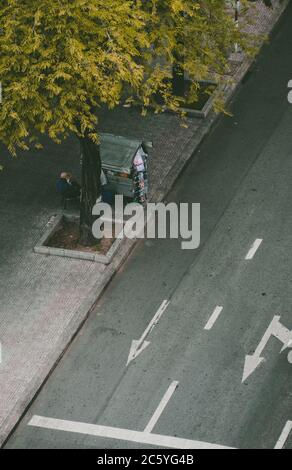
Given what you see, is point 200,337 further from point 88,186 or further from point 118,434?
point 88,186

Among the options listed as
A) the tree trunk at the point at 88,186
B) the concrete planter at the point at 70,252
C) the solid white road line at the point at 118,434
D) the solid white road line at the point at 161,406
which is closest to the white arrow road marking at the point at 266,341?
the solid white road line at the point at 161,406

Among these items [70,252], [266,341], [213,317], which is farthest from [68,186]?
Answer: [266,341]

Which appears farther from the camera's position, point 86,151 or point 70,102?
point 86,151

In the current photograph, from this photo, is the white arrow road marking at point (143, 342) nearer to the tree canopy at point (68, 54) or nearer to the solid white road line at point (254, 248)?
the solid white road line at point (254, 248)

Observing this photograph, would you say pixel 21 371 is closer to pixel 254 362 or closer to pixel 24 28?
pixel 254 362
